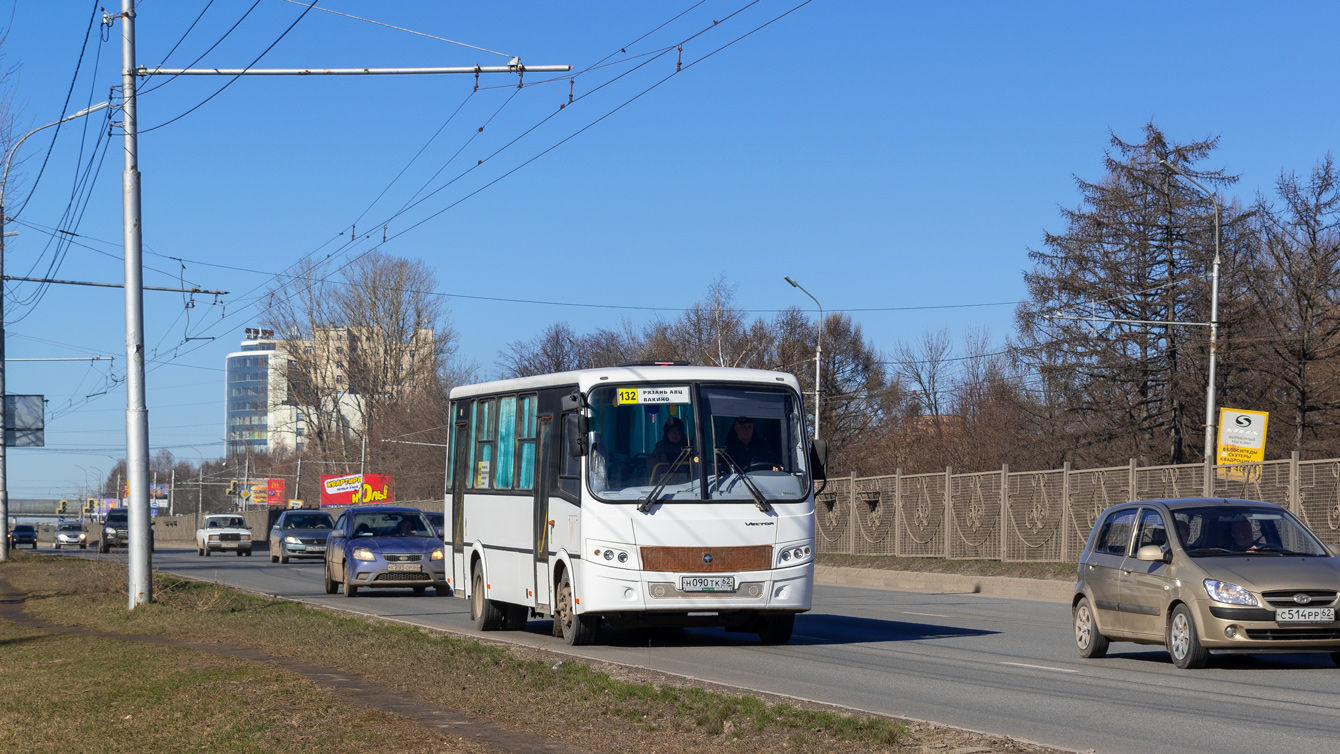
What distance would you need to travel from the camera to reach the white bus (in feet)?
50.1

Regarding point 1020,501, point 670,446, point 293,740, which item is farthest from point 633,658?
point 1020,501

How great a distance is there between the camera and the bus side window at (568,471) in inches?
615

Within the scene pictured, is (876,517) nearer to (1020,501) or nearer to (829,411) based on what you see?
(1020,501)

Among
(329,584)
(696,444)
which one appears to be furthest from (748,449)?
(329,584)

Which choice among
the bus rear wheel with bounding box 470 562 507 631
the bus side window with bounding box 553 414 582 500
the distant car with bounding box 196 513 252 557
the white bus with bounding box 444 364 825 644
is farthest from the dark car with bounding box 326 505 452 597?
the distant car with bounding box 196 513 252 557

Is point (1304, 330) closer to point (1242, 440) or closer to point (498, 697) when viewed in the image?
point (1242, 440)

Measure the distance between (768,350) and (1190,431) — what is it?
113 ft

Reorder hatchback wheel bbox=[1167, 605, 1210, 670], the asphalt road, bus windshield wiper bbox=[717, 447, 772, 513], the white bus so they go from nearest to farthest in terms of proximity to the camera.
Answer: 1. the asphalt road
2. hatchback wheel bbox=[1167, 605, 1210, 670]
3. the white bus
4. bus windshield wiper bbox=[717, 447, 772, 513]

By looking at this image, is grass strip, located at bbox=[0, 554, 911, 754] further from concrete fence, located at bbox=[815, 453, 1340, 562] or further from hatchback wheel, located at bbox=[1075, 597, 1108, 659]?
concrete fence, located at bbox=[815, 453, 1340, 562]

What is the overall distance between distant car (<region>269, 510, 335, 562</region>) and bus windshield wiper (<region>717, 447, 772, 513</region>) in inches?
1238

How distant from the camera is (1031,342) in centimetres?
5250

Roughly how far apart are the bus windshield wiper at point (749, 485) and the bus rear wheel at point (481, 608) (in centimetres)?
446

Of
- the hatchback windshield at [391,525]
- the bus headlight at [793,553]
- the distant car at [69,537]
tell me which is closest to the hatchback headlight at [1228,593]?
the bus headlight at [793,553]

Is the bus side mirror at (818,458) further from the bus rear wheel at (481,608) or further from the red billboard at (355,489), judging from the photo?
the red billboard at (355,489)
